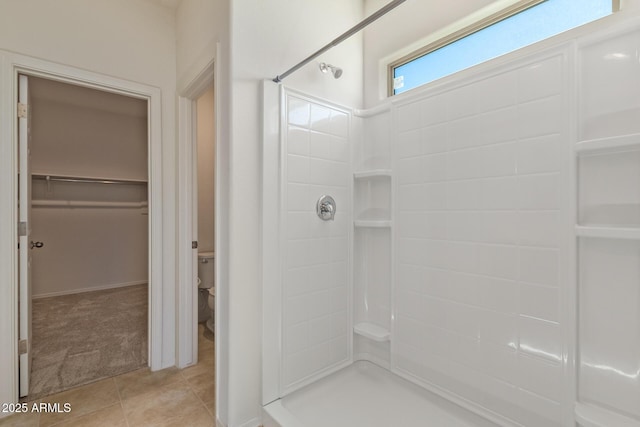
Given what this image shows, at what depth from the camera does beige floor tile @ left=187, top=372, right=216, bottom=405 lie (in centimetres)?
185

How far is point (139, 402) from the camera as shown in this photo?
180 centimetres

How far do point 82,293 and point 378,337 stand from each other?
14.4ft

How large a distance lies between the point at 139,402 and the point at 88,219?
347 cm

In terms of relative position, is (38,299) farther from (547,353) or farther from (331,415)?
(547,353)

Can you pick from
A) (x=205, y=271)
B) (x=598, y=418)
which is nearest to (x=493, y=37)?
(x=598, y=418)

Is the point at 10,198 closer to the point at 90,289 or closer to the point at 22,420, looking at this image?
the point at 22,420

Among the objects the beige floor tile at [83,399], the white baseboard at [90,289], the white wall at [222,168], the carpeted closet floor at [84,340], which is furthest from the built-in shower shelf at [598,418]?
the white baseboard at [90,289]

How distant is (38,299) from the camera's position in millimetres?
3812

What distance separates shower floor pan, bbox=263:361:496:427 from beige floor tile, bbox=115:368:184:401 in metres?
0.94

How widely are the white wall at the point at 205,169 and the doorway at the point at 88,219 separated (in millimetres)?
577

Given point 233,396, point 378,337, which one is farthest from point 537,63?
point 233,396

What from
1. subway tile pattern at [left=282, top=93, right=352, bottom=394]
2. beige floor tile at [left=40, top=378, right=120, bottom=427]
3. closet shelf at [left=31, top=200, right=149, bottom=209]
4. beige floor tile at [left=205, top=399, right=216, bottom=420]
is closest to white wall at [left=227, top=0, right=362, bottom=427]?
subway tile pattern at [left=282, top=93, right=352, bottom=394]

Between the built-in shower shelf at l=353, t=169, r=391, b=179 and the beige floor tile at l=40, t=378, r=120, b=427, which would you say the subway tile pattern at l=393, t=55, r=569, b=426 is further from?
the beige floor tile at l=40, t=378, r=120, b=427

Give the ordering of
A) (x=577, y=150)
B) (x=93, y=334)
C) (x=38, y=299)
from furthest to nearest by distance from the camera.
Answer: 1. (x=38, y=299)
2. (x=93, y=334)
3. (x=577, y=150)
